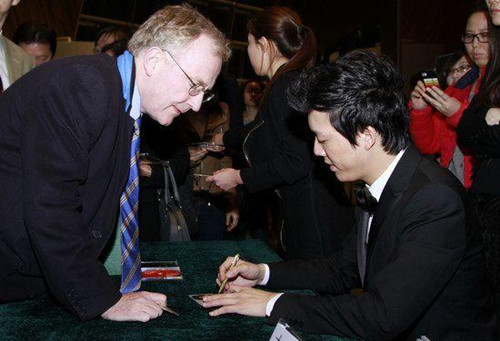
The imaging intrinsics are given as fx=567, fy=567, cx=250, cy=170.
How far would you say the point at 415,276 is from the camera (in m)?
1.32

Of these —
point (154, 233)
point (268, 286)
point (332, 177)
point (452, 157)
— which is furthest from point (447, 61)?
point (268, 286)

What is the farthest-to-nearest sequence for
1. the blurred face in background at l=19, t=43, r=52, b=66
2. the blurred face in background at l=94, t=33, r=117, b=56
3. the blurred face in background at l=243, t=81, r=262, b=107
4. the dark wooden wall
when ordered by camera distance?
the dark wooden wall < the blurred face in background at l=243, t=81, r=262, b=107 < the blurred face in background at l=19, t=43, r=52, b=66 < the blurred face in background at l=94, t=33, r=117, b=56

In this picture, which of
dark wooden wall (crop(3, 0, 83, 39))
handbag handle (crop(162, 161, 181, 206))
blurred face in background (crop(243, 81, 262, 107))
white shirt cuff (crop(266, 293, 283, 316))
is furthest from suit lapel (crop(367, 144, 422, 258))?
dark wooden wall (crop(3, 0, 83, 39))

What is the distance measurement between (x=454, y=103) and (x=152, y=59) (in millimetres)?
1612

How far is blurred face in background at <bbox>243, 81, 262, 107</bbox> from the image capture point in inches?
210

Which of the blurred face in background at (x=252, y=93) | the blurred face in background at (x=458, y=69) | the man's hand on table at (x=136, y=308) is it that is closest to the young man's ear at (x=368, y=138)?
the man's hand on table at (x=136, y=308)

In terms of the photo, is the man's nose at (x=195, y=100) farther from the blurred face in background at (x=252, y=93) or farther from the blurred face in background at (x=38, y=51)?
the blurred face in background at (x=252, y=93)

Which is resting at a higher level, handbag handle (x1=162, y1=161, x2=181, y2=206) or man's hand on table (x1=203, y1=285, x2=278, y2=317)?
man's hand on table (x1=203, y1=285, x2=278, y2=317)

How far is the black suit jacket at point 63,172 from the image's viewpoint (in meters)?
1.26

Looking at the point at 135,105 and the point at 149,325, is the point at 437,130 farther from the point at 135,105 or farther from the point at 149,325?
the point at 149,325

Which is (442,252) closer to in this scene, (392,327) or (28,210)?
(392,327)

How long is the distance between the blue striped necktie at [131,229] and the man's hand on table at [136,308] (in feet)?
0.56

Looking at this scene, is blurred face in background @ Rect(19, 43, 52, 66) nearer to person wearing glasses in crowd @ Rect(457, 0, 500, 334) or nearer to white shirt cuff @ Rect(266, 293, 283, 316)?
person wearing glasses in crowd @ Rect(457, 0, 500, 334)

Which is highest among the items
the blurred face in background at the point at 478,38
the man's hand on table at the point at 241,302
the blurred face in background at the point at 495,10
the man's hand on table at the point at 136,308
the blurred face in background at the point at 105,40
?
the blurred face in background at the point at 495,10
